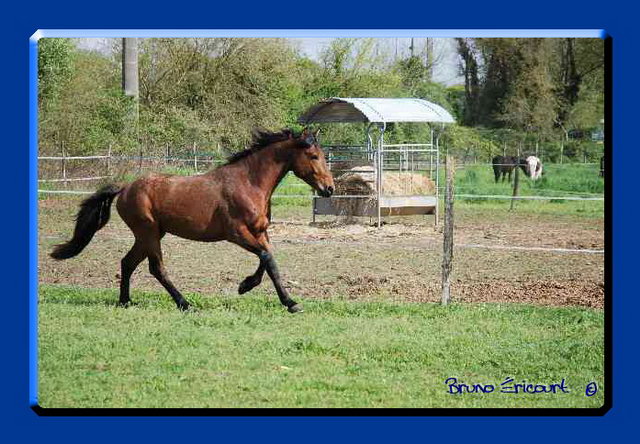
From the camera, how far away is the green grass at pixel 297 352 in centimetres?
693

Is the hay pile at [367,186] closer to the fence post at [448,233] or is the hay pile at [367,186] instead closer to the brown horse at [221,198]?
the fence post at [448,233]

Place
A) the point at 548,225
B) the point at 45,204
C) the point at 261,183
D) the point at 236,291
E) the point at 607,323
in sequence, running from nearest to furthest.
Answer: the point at 607,323 < the point at 45,204 < the point at 261,183 < the point at 236,291 < the point at 548,225

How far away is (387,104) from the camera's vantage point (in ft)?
30.6

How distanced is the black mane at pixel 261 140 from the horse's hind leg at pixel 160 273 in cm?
94

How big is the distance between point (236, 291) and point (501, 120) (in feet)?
9.45

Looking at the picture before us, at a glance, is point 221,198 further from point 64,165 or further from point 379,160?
point 379,160

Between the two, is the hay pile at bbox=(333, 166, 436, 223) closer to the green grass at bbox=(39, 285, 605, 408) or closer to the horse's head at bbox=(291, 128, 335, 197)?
the green grass at bbox=(39, 285, 605, 408)

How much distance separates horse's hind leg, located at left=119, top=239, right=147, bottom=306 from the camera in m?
8.80

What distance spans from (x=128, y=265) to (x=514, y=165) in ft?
14.5

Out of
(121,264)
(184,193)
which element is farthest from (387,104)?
(121,264)

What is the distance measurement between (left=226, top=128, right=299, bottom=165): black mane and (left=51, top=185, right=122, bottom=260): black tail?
3.27ft

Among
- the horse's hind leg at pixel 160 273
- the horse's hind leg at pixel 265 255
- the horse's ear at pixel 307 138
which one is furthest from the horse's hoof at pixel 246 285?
the horse's ear at pixel 307 138

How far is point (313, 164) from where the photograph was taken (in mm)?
8719

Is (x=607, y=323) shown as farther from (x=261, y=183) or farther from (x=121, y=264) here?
(x=121, y=264)
